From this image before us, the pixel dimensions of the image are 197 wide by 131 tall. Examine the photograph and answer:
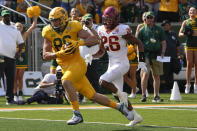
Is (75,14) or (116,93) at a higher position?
(75,14)

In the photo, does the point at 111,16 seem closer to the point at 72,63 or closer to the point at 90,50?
the point at 72,63

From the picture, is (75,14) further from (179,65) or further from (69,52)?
(69,52)

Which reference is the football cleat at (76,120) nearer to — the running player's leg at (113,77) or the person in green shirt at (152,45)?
the running player's leg at (113,77)

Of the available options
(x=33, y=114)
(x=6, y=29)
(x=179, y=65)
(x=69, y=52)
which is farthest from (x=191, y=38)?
(x=69, y=52)

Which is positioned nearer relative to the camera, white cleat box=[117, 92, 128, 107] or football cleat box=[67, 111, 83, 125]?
football cleat box=[67, 111, 83, 125]

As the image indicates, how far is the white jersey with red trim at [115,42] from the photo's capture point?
32.6 feet

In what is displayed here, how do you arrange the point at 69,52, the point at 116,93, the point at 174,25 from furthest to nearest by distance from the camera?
the point at 174,25 → the point at 116,93 → the point at 69,52

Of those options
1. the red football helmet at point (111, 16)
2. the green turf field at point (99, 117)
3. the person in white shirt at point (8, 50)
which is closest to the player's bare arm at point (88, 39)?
the red football helmet at point (111, 16)

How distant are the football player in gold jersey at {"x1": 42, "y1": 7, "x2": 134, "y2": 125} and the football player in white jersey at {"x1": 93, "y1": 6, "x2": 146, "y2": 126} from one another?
87cm

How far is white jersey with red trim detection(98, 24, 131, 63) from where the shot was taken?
9945mm

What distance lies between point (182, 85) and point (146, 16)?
517cm

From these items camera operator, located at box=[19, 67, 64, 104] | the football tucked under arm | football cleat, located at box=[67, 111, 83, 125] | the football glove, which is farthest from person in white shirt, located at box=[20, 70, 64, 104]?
football cleat, located at box=[67, 111, 83, 125]

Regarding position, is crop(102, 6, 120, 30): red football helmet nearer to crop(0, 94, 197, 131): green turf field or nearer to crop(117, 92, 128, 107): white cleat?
crop(117, 92, 128, 107): white cleat

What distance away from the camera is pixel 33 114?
1075 centimetres
